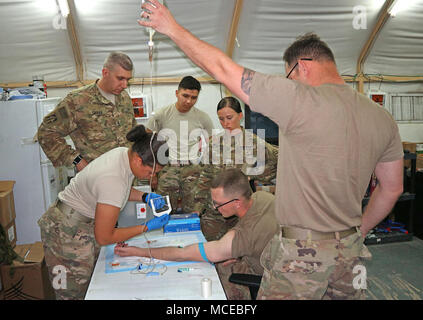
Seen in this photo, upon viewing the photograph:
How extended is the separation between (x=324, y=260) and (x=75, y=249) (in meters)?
1.27

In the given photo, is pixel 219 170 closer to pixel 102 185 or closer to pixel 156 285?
pixel 102 185

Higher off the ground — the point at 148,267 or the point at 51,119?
the point at 51,119

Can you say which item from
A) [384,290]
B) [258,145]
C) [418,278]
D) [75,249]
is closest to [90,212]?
[75,249]

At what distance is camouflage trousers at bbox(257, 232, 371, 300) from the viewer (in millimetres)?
1169

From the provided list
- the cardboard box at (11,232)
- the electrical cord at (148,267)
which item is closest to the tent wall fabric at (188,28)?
the cardboard box at (11,232)

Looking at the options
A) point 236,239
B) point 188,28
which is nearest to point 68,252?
point 236,239

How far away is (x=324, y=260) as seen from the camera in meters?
1.17

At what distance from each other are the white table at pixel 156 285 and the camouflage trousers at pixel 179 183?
180 cm

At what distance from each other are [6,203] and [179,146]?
160cm

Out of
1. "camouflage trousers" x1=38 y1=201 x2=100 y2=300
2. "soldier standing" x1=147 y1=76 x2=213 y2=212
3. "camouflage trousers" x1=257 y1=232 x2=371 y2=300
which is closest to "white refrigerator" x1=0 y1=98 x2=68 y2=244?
"soldier standing" x1=147 y1=76 x2=213 y2=212

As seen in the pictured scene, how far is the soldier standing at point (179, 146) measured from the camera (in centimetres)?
345

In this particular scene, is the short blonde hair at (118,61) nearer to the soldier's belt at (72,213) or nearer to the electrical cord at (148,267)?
the soldier's belt at (72,213)

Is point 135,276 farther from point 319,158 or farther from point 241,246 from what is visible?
point 319,158

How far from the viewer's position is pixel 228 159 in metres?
3.25
